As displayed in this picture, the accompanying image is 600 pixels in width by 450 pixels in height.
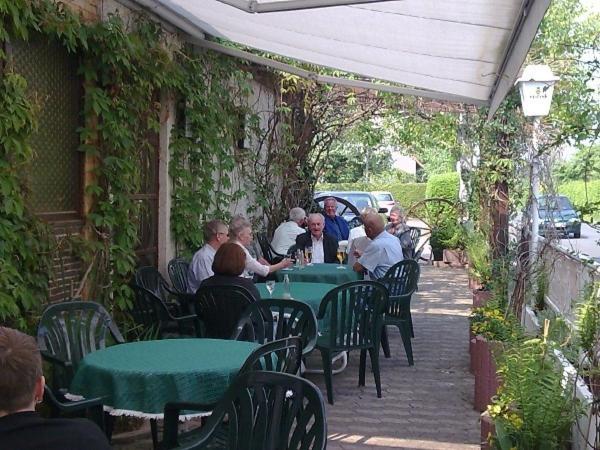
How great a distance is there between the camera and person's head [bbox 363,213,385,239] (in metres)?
7.35

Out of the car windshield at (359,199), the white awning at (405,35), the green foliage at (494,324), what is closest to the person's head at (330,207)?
the white awning at (405,35)

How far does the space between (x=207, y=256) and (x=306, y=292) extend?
0.87 meters

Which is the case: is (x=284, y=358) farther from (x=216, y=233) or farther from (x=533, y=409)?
(x=216, y=233)

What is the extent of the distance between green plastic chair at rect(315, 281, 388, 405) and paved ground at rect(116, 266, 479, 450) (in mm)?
255

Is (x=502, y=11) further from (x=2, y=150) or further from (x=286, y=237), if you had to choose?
(x=286, y=237)

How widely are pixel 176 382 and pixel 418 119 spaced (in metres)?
11.8

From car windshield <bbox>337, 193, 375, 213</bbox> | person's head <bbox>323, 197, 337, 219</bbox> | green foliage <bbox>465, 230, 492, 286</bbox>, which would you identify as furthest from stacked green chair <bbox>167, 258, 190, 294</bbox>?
car windshield <bbox>337, 193, 375, 213</bbox>

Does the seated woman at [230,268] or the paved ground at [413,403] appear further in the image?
the seated woman at [230,268]

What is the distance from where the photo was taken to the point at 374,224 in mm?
7359

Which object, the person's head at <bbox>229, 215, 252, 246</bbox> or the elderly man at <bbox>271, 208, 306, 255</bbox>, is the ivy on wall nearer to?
the person's head at <bbox>229, 215, 252, 246</bbox>

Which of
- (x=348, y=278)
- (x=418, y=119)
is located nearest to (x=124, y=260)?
(x=348, y=278)

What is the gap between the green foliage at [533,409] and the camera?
3.37m

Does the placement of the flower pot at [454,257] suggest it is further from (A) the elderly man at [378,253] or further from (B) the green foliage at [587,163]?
(B) the green foliage at [587,163]

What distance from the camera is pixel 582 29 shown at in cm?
1396
